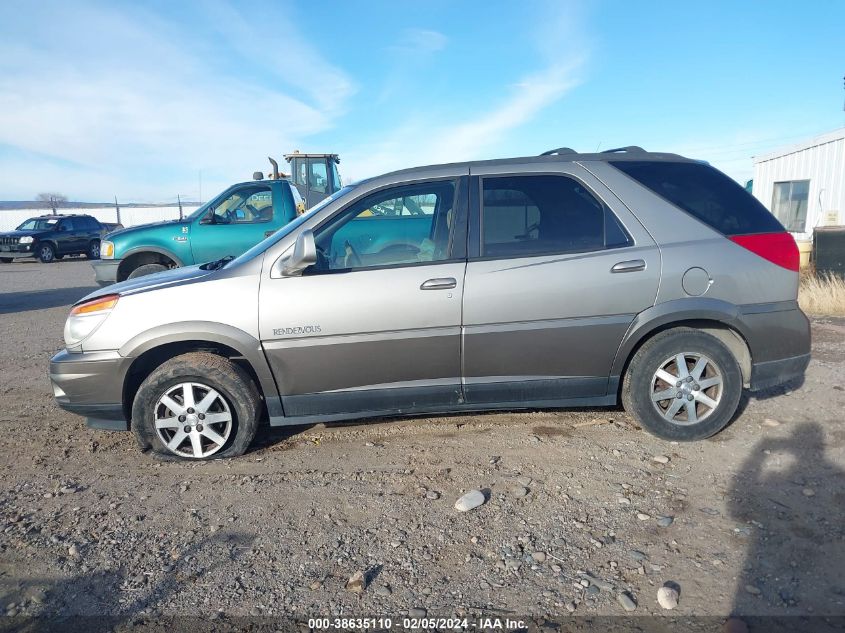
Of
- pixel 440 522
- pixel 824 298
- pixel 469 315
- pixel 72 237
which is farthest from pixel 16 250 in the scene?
pixel 824 298

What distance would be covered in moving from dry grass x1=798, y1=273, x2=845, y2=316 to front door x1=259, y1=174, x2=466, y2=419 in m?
6.39

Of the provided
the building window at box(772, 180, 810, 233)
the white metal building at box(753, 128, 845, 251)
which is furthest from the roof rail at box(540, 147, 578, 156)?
the building window at box(772, 180, 810, 233)

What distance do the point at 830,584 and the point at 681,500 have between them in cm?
81

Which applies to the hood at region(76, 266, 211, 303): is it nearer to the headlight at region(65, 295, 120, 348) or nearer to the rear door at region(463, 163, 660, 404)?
the headlight at region(65, 295, 120, 348)

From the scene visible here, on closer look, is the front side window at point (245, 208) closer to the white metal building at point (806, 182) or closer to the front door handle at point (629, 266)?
the front door handle at point (629, 266)

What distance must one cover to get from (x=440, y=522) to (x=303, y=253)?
1.76m

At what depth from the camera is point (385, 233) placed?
392 centimetres

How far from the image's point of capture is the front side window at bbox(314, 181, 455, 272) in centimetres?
380

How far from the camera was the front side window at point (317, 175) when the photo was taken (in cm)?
1580

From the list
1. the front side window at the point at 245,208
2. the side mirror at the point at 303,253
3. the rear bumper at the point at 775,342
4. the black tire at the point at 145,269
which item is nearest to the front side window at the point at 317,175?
the front side window at the point at 245,208

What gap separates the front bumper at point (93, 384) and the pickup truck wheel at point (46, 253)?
2098 centimetres

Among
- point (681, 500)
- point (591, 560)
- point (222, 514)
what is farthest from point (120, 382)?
point (681, 500)

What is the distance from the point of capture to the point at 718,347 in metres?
3.90

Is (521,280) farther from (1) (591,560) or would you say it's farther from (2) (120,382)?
(2) (120,382)
